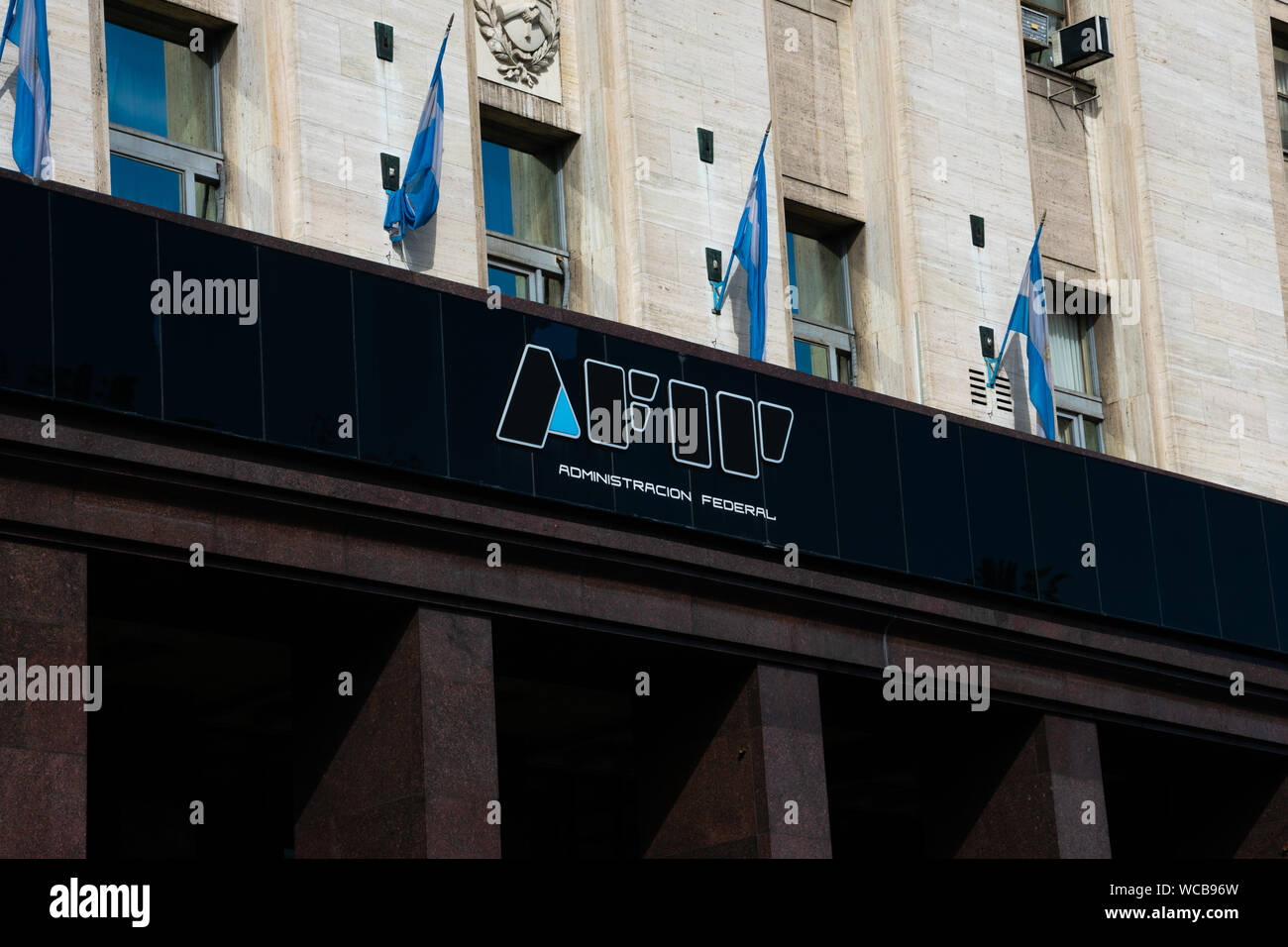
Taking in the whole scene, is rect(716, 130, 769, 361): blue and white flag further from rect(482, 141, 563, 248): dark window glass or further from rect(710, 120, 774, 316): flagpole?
rect(482, 141, 563, 248): dark window glass

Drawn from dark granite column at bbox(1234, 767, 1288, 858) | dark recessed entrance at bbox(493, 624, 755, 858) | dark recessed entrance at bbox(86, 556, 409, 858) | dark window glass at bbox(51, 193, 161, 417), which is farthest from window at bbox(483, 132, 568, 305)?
dark granite column at bbox(1234, 767, 1288, 858)

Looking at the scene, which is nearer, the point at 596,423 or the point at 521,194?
the point at 596,423

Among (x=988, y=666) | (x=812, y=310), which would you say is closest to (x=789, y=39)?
(x=812, y=310)

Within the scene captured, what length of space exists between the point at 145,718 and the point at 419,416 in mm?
5978

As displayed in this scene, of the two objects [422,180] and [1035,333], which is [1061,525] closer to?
[1035,333]

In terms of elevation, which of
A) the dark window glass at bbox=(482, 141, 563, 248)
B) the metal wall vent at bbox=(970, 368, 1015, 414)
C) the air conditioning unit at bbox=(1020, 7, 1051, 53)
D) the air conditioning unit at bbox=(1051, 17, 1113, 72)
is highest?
the air conditioning unit at bbox=(1020, 7, 1051, 53)

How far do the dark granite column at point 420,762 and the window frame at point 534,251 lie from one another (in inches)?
215

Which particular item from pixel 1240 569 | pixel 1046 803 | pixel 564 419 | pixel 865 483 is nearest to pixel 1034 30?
pixel 1240 569

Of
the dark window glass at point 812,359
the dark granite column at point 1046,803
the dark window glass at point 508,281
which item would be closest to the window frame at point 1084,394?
the dark window glass at point 812,359

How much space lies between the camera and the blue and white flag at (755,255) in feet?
86.5

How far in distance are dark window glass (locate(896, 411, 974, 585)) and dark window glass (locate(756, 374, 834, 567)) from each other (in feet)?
3.13

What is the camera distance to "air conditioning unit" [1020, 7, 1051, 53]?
3209cm

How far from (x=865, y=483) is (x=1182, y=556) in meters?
5.59

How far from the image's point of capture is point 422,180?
78.4 ft
